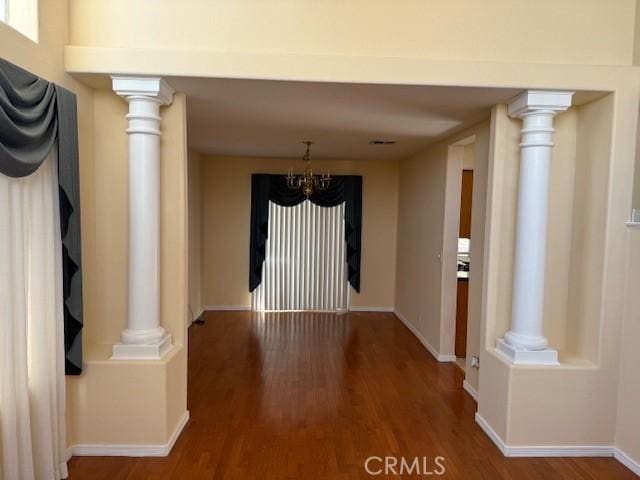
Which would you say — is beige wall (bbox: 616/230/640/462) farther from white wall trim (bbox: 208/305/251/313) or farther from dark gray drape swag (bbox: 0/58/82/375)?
white wall trim (bbox: 208/305/251/313)

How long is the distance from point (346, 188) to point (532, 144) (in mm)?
3910

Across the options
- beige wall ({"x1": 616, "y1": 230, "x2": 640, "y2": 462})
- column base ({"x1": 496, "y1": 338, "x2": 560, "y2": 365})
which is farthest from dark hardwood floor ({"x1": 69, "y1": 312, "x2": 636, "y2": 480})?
column base ({"x1": 496, "y1": 338, "x2": 560, "y2": 365})

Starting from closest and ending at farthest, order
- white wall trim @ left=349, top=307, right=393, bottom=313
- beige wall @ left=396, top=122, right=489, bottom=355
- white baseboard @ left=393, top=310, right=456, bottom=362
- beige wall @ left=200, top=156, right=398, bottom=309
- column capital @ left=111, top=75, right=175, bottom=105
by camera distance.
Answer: column capital @ left=111, top=75, right=175, bottom=105 < beige wall @ left=396, top=122, right=489, bottom=355 < white baseboard @ left=393, top=310, right=456, bottom=362 < beige wall @ left=200, top=156, right=398, bottom=309 < white wall trim @ left=349, top=307, right=393, bottom=313

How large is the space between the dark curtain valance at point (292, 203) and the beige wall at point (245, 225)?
165mm

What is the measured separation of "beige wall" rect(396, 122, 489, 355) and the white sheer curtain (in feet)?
10.2

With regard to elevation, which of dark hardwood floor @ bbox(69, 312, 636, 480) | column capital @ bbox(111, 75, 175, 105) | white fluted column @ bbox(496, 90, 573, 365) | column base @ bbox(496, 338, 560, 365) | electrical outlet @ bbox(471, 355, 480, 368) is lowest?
dark hardwood floor @ bbox(69, 312, 636, 480)

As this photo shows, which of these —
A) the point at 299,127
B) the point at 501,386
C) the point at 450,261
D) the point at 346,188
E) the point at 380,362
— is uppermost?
the point at 299,127

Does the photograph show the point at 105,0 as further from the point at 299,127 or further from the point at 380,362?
the point at 380,362

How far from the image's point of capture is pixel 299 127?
13.3ft

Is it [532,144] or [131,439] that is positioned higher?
[532,144]

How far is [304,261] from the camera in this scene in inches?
268

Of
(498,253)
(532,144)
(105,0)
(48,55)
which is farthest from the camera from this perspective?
(498,253)

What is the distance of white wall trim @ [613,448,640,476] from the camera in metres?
2.69

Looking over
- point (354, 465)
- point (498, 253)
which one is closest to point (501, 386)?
point (498, 253)
